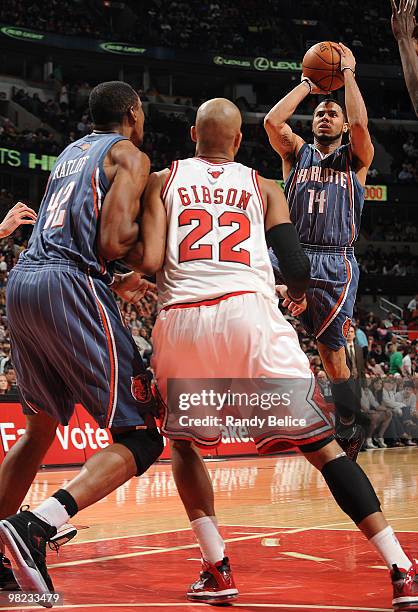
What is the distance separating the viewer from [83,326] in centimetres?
371

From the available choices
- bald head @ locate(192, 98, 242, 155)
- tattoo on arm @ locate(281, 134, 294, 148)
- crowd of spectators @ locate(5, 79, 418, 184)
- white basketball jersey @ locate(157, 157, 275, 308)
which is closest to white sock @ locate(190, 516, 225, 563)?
white basketball jersey @ locate(157, 157, 275, 308)

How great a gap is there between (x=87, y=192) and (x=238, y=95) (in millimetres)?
33527

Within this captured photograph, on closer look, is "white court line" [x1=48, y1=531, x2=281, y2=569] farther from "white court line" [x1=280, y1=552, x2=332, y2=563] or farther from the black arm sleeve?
the black arm sleeve

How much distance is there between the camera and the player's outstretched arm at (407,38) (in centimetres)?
454

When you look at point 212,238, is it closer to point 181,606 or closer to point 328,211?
point 181,606

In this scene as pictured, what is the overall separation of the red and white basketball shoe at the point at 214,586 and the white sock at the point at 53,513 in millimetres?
758

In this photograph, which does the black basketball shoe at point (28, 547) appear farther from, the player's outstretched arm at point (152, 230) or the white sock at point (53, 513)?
the player's outstretched arm at point (152, 230)

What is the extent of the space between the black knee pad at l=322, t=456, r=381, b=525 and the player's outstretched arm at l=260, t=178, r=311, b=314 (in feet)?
2.86

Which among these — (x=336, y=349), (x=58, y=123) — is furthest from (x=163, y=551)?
(x=58, y=123)

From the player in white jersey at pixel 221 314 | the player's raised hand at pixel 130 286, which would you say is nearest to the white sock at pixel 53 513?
the player in white jersey at pixel 221 314

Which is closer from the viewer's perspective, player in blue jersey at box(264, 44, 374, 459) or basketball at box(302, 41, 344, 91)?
basketball at box(302, 41, 344, 91)

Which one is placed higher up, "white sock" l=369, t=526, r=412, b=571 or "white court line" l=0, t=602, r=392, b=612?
"white sock" l=369, t=526, r=412, b=571

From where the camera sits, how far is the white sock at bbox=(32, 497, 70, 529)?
341 centimetres

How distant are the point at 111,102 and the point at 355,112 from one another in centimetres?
195
